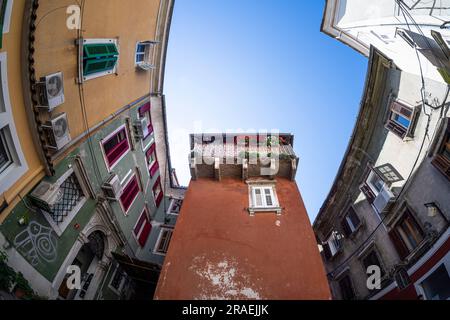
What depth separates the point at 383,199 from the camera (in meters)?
8.67

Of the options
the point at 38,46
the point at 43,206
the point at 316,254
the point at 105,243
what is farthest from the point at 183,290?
the point at 38,46

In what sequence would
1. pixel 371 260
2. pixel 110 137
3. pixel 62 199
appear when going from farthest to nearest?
pixel 371 260 → pixel 110 137 → pixel 62 199

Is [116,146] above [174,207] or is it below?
below

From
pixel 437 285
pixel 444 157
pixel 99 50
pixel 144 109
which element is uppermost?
pixel 144 109

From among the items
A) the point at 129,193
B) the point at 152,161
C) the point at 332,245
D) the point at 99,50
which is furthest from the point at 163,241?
the point at 99,50

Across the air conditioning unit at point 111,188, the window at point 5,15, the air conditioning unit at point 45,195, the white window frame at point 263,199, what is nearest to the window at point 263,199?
the white window frame at point 263,199

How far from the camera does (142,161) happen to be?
41.0 feet

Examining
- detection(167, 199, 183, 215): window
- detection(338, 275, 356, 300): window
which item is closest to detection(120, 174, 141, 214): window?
detection(167, 199, 183, 215): window

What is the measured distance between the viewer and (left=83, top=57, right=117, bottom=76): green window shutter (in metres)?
7.61

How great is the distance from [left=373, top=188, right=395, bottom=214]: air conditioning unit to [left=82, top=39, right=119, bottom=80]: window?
44.0 feet

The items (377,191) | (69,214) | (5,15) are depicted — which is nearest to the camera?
(5,15)

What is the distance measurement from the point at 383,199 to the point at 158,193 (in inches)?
548

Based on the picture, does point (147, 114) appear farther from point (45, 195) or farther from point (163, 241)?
point (163, 241)
